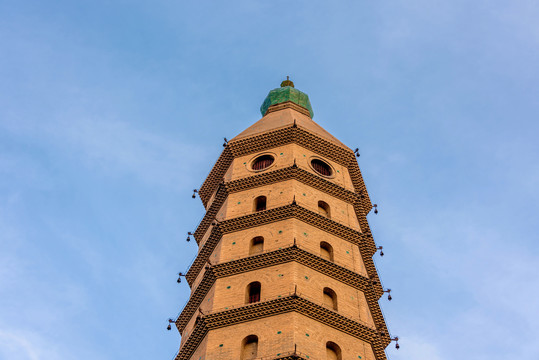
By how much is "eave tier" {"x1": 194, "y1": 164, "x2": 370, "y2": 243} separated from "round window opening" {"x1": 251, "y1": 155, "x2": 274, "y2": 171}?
1380mm

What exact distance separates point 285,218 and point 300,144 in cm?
590

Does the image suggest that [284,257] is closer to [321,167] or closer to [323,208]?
[323,208]

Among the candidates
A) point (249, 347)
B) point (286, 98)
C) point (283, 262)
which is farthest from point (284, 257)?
point (286, 98)

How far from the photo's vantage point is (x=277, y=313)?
96.8 ft

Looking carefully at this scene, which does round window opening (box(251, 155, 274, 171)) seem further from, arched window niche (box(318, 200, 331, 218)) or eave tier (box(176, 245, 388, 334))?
eave tier (box(176, 245, 388, 334))

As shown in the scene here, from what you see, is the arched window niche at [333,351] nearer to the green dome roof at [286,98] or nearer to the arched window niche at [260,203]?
the arched window niche at [260,203]

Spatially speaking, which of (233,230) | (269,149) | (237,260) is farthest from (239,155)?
(237,260)

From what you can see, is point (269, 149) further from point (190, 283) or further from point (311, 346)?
point (311, 346)

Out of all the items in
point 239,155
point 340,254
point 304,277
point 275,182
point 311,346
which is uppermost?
point 239,155

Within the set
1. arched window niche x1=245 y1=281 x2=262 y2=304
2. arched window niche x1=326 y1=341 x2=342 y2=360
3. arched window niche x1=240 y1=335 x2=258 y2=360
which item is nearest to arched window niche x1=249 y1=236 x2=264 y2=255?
arched window niche x1=245 y1=281 x2=262 y2=304

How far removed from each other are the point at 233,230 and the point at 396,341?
26.2ft

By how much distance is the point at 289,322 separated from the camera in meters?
28.9

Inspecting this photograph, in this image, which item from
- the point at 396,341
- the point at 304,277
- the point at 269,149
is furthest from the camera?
the point at 269,149

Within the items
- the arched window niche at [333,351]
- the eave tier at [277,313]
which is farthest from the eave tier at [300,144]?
the arched window niche at [333,351]
